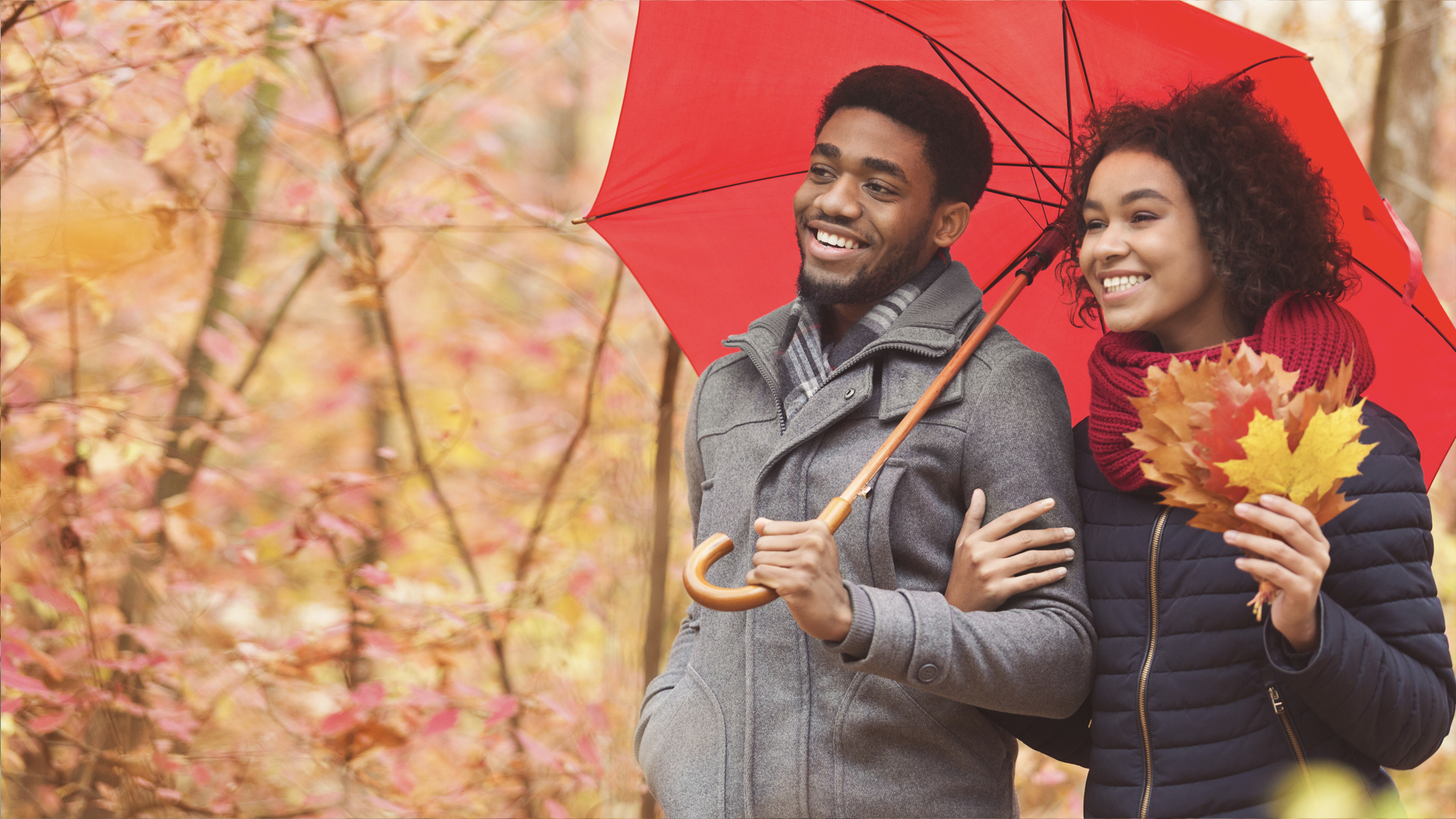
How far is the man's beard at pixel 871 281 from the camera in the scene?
232cm

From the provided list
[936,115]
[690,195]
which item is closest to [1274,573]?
[936,115]

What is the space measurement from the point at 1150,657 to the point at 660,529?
2.18 metres

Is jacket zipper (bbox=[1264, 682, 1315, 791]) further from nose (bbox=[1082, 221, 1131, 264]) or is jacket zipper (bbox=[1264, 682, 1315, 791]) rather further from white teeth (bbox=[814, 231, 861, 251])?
white teeth (bbox=[814, 231, 861, 251])

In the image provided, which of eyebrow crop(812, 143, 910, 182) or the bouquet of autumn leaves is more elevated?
eyebrow crop(812, 143, 910, 182)

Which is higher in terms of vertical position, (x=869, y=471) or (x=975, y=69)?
(x=975, y=69)

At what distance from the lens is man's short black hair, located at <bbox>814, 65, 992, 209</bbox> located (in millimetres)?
2328

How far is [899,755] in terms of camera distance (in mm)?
2031

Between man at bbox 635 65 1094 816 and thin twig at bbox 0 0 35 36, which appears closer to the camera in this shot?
man at bbox 635 65 1094 816

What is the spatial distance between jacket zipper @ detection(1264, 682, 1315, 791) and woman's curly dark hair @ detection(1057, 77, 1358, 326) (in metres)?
0.66

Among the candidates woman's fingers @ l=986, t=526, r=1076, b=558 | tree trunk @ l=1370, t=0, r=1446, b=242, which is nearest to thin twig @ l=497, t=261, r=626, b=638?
woman's fingers @ l=986, t=526, r=1076, b=558

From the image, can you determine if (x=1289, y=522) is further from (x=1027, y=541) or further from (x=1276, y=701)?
(x=1027, y=541)

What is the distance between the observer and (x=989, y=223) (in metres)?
2.58

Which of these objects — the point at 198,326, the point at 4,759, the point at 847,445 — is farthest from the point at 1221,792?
→ the point at 198,326

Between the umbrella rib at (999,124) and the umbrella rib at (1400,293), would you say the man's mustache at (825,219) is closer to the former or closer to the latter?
the umbrella rib at (999,124)
